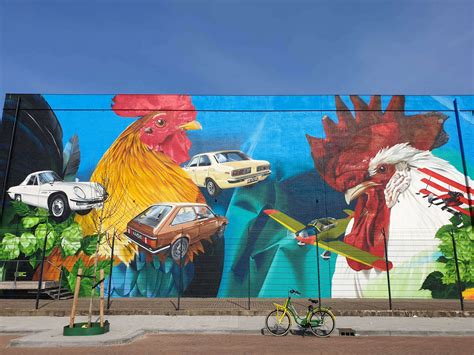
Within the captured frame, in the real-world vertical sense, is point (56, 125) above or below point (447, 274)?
above

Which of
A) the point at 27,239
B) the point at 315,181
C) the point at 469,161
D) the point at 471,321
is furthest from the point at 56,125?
the point at 469,161

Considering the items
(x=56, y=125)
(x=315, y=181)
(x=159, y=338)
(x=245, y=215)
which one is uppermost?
(x=56, y=125)

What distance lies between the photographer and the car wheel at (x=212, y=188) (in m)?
20.2

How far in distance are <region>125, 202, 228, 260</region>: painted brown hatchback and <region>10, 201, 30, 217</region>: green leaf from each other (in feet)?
17.5

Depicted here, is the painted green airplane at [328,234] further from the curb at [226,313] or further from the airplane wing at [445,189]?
the curb at [226,313]

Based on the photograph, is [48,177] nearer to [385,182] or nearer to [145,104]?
[145,104]

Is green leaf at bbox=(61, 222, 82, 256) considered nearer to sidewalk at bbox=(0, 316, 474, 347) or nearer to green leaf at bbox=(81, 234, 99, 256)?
green leaf at bbox=(81, 234, 99, 256)

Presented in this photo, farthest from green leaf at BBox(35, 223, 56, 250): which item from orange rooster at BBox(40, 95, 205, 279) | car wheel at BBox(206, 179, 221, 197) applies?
car wheel at BBox(206, 179, 221, 197)

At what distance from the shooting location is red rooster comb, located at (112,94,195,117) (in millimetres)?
21266

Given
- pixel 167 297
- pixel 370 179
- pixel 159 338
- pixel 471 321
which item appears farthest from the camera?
pixel 370 179

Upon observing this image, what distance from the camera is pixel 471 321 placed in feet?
39.3

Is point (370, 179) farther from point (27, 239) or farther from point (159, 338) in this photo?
point (27, 239)

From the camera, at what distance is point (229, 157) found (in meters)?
20.7

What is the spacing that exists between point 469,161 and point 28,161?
23.3 meters
